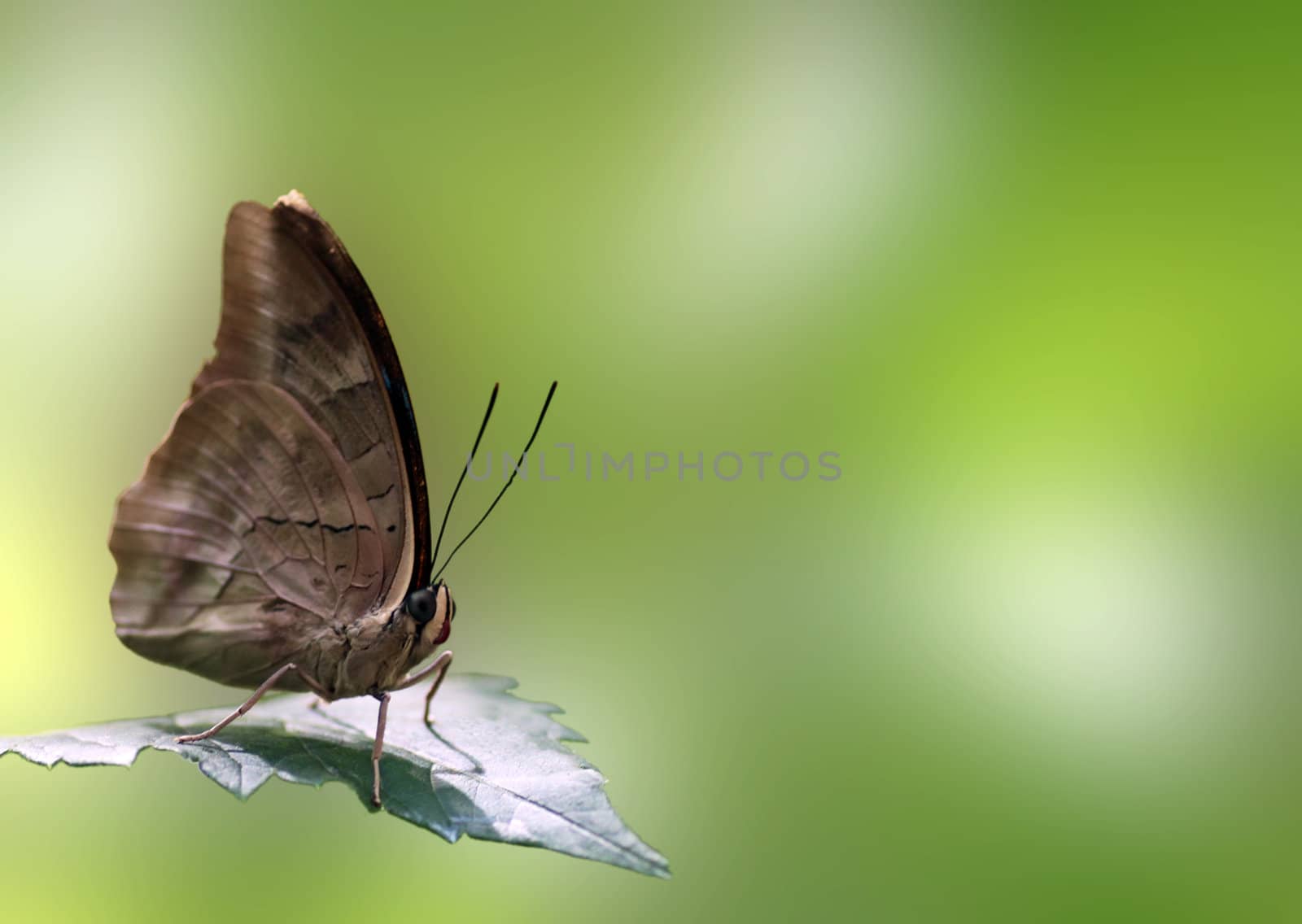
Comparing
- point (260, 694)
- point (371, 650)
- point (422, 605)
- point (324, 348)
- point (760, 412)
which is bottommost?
point (260, 694)

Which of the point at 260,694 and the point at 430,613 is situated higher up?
the point at 430,613

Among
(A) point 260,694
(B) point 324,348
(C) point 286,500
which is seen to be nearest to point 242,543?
(C) point 286,500

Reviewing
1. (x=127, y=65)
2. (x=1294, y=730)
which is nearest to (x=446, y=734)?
(x=1294, y=730)

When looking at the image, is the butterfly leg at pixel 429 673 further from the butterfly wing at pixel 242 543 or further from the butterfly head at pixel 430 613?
the butterfly wing at pixel 242 543

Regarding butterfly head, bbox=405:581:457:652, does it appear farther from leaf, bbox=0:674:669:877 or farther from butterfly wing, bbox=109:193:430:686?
leaf, bbox=0:674:669:877

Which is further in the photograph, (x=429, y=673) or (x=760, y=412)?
(x=760, y=412)

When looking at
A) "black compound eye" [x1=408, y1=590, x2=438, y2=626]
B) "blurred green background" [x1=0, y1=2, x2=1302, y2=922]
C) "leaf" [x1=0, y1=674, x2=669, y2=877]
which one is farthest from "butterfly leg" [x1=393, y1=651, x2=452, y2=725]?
"blurred green background" [x1=0, y1=2, x2=1302, y2=922]

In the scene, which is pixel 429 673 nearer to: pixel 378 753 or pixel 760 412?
pixel 378 753

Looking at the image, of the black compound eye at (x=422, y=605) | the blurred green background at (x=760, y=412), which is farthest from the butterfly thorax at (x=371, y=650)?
the blurred green background at (x=760, y=412)
